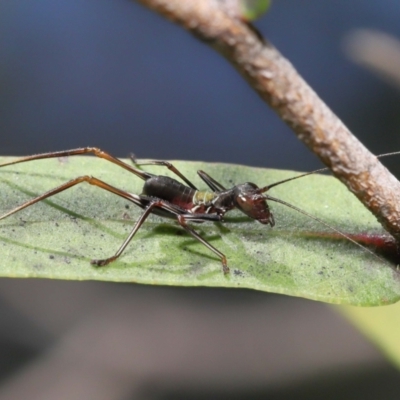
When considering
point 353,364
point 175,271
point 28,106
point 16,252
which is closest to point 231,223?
point 175,271

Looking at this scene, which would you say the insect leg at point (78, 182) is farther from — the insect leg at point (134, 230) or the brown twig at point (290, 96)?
the brown twig at point (290, 96)

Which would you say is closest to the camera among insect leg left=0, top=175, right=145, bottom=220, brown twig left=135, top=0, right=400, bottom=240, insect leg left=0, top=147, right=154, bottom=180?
brown twig left=135, top=0, right=400, bottom=240

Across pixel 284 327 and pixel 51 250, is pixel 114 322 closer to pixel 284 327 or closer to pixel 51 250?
pixel 284 327

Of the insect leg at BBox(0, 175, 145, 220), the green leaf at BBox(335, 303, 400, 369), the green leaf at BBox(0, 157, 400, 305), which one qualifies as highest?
the insect leg at BBox(0, 175, 145, 220)

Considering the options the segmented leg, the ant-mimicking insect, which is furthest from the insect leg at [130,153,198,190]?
the segmented leg

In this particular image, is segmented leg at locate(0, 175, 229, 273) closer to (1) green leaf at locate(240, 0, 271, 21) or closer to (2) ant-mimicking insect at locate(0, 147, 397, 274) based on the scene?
(2) ant-mimicking insect at locate(0, 147, 397, 274)

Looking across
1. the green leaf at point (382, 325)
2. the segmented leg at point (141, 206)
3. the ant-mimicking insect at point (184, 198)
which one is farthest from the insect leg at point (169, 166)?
the green leaf at point (382, 325)

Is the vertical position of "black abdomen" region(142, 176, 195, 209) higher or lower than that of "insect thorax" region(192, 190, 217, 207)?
higher

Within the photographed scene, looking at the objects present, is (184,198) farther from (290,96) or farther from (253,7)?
(253,7)
